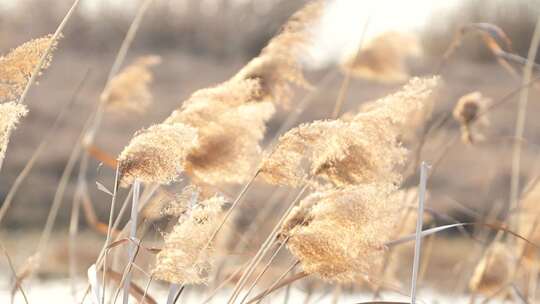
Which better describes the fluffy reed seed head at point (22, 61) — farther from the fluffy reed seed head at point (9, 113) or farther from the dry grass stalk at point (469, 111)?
the dry grass stalk at point (469, 111)

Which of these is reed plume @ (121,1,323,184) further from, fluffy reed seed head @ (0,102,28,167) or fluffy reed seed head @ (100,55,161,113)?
fluffy reed seed head @ (100,55,161,113)

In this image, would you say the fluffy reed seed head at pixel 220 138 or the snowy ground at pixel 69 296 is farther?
the snowy ground at pixel 69 296

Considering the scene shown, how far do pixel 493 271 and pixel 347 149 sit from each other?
93cm

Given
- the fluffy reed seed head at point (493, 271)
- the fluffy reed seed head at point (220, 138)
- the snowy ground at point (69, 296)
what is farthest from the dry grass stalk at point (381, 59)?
the snowy ground at point (69, 296)

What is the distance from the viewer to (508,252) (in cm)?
221

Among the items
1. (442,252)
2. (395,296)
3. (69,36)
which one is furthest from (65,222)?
(69,36)

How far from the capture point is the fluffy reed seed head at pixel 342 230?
3.85 feet

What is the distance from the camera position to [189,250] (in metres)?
1.16

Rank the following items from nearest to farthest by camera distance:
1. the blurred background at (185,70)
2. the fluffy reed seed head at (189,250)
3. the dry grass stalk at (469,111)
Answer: the fluffy reed seed head at (189,250)
the dry grass stalk at (469,111)
the blurred background at (185,70)

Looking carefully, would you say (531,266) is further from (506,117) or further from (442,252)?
(506,117)

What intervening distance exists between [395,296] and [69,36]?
6.81 metres

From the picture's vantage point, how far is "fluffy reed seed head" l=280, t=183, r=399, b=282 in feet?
3.85

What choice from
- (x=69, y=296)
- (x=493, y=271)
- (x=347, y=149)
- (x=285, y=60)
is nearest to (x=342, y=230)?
(x=347, y=149)

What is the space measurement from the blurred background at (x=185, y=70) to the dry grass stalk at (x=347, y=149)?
5.30 metres
